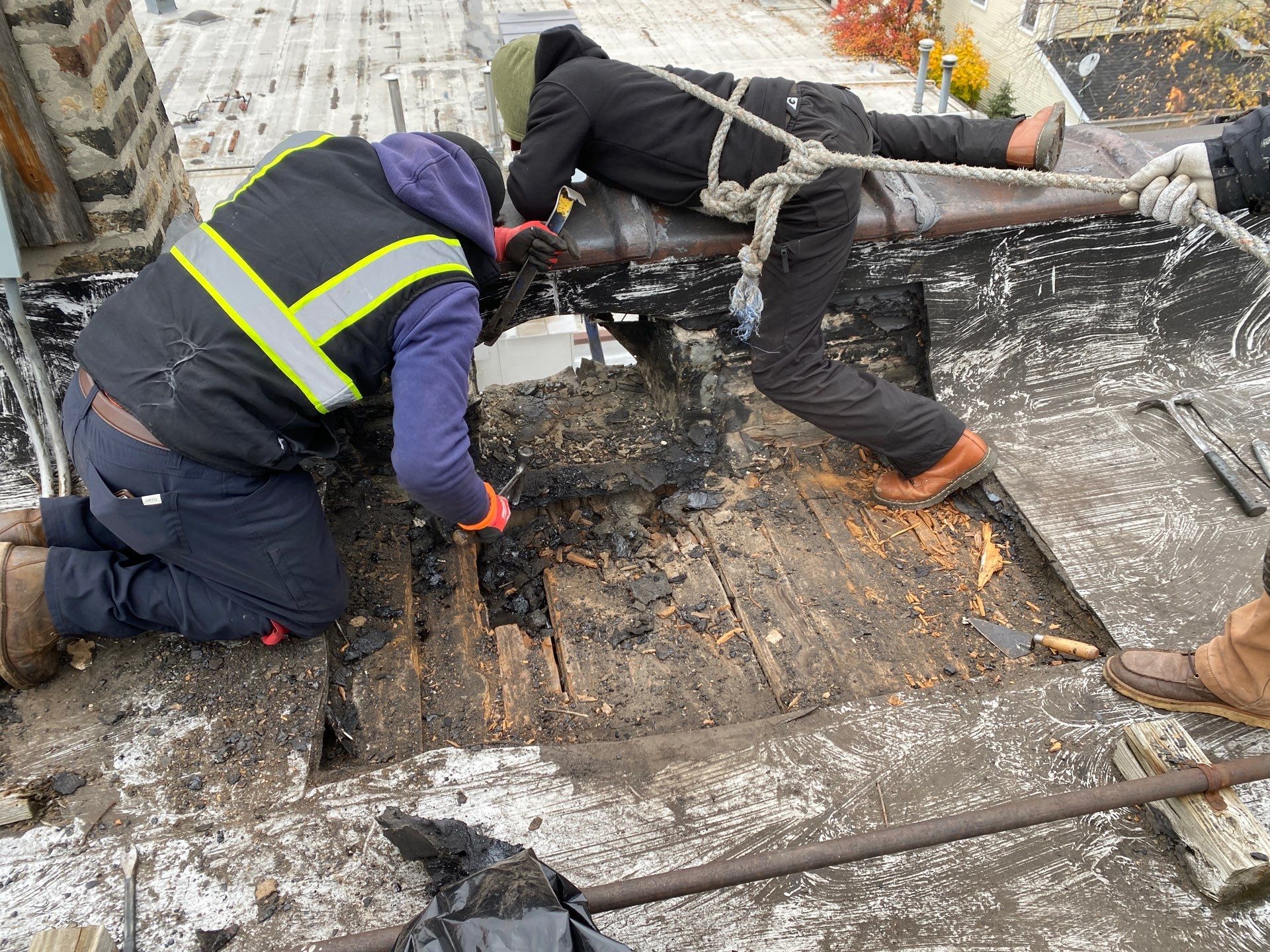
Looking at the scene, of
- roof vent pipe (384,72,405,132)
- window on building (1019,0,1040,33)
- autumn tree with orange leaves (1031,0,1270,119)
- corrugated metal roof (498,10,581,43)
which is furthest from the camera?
window on building (1019,0,1040,33)

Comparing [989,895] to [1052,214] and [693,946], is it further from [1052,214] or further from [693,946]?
[1052,214]

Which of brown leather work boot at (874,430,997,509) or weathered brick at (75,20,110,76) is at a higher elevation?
weathered brick at (75,20,110,76)

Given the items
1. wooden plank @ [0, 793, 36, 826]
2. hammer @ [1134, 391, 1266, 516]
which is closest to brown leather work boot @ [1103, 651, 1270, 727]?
hammer @ [1134, 391, 1266, 516]

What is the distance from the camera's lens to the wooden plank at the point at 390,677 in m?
2.22

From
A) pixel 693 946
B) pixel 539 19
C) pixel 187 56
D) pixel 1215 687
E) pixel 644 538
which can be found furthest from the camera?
pixel 539 19

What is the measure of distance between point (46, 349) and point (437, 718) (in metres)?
1.67

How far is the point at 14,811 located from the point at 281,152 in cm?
169

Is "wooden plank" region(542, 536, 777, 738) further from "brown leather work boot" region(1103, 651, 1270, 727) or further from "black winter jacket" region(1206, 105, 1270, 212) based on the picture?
"black winter jacket" region(1206, 105, 1270, 212)

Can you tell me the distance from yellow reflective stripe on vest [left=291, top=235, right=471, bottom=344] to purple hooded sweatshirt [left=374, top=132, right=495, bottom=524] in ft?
0.21

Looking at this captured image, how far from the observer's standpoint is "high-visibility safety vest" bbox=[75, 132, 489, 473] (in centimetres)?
190

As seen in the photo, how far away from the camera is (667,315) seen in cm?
289

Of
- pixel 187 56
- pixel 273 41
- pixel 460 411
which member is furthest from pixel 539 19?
pixel 460 411

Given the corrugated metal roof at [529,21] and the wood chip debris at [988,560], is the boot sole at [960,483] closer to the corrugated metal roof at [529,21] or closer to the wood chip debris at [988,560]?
the wood chip debris at [988,560]

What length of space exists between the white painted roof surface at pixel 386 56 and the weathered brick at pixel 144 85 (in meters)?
9.07
